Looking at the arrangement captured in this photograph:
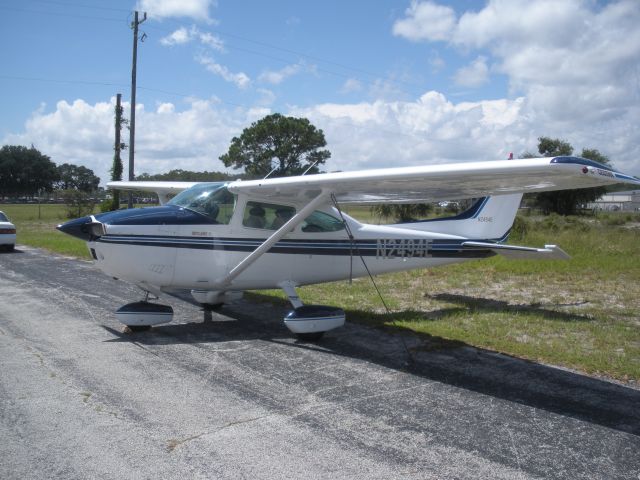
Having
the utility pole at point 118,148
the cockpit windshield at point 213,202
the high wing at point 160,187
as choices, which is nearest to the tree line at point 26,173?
the utility pole at point 118,148

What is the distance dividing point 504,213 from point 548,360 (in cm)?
397

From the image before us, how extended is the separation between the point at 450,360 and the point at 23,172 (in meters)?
116

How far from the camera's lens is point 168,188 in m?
10.5

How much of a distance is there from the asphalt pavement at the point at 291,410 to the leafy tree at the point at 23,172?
111119 millimetres

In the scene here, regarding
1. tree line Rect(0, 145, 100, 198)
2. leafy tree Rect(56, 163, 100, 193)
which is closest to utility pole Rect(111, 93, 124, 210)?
tree line Rect(0, 145, 100, 198)

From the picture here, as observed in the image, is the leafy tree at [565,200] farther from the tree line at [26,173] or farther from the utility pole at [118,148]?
the tree line at [26,173]

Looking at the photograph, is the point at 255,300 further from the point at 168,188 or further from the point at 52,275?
the point at 52,275

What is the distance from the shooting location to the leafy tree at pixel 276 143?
43531 millimetres

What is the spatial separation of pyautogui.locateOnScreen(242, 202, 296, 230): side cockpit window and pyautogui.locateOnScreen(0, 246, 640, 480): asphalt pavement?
1.57m

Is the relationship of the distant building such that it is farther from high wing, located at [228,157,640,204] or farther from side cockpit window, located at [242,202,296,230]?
side cockpit window, located at [242,202,296,230]

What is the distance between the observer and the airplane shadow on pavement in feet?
15.7

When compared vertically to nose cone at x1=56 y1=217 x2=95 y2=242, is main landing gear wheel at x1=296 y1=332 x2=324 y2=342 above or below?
below

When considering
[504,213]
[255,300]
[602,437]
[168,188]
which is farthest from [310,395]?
[168,188]

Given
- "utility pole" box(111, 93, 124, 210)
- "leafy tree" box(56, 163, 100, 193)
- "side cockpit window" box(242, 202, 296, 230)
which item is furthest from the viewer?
"leafy tree" box(56, 163, 100, 193)
